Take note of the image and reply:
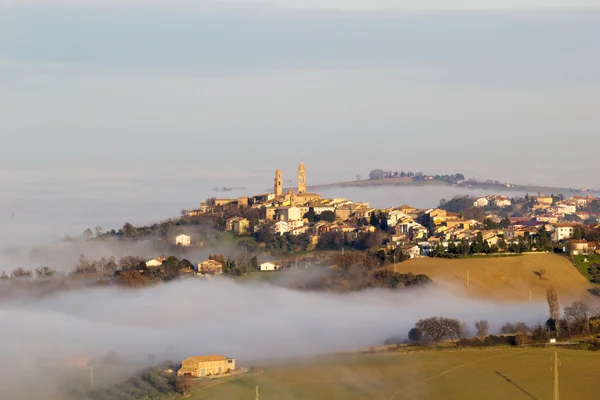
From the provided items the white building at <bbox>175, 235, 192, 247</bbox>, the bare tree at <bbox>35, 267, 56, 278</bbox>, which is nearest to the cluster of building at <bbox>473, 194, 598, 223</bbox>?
the white building at <bbox>175, 235, 192, 247</bbox>

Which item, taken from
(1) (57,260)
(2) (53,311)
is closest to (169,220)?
(1) (57,260)

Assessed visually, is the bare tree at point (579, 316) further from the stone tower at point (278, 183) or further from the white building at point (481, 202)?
the white building at point (481, 202)

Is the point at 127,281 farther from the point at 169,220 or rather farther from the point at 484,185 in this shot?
the point at 484,185

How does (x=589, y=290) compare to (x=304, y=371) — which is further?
(x=589, y=290)

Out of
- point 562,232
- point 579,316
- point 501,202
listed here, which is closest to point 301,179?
point 501,202

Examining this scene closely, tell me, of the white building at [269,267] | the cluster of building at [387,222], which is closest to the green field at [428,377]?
the cluster of building at [387,222]

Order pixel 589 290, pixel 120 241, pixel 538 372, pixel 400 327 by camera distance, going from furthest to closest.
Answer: pixel 120 241, pixel 589 290, pixel 400 327, pixel 538 372
